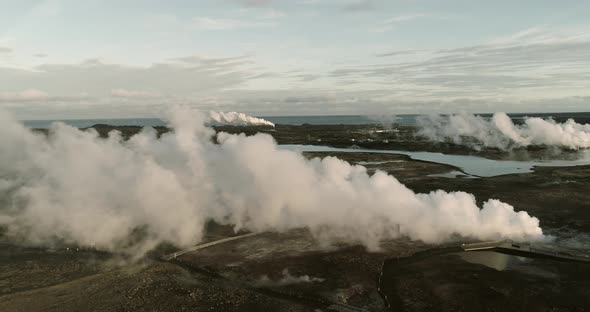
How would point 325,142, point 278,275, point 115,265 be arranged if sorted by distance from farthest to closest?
1. point 325,142
2. point 115,265
3. point 278,275

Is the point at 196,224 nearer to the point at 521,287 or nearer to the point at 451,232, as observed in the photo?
the point at 451,232

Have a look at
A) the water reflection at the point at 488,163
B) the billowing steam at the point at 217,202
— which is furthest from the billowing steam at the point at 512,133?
the billowing steam at the point at 217,202

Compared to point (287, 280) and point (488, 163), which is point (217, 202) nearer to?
point (287, 280)

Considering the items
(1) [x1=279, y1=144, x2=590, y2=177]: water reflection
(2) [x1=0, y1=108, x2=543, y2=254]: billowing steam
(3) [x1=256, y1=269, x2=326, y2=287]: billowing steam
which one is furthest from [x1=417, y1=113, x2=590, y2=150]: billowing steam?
(3) [x1=256, y1=269, x2=326, y2=287]: billowing steam

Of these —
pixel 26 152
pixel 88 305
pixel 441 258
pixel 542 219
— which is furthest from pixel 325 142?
pixel 88 305

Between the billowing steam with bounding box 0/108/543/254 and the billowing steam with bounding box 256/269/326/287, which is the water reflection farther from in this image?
the billowing steam with bounding box 256/269/326/287

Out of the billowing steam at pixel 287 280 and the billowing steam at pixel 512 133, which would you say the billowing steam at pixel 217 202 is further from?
the billowing steam at pixel 512 133
